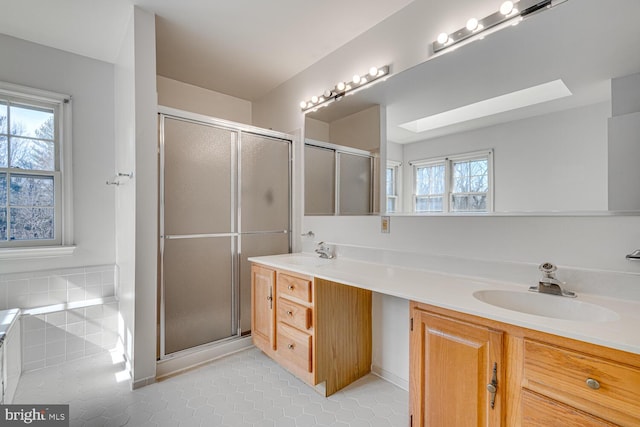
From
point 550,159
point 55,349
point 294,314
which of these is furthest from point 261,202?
point 550,159

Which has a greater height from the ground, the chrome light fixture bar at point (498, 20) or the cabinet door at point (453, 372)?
the chrome light fixture bar at point (498, 20)

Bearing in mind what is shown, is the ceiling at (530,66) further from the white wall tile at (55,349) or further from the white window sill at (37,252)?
the white wall tile at (55,349)

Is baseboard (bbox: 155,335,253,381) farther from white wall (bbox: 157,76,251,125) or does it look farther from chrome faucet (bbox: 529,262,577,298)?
white wall (bbox: 157,76,251,125)

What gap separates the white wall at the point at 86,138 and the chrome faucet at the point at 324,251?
1949 millimetres

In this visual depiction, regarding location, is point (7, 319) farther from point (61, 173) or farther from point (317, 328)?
point (317, 328)

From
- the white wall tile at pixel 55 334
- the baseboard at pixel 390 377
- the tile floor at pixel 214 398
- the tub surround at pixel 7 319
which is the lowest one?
the tile floor at pixel 214 398

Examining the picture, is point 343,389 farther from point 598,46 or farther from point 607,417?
point 598,46

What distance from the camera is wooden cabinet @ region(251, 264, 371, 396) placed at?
6.15ft

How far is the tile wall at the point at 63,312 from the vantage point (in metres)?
2.27

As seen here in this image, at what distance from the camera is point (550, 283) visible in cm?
131

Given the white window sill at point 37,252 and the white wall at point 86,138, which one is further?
the white wall at point 86,138

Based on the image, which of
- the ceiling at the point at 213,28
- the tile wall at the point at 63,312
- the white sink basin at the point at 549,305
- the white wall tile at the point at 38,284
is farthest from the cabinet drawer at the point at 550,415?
the white wall tile at the point at 38,284

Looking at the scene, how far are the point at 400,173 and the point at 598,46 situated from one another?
1080mm

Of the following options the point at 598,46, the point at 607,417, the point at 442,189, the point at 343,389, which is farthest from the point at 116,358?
the point at 598,46
